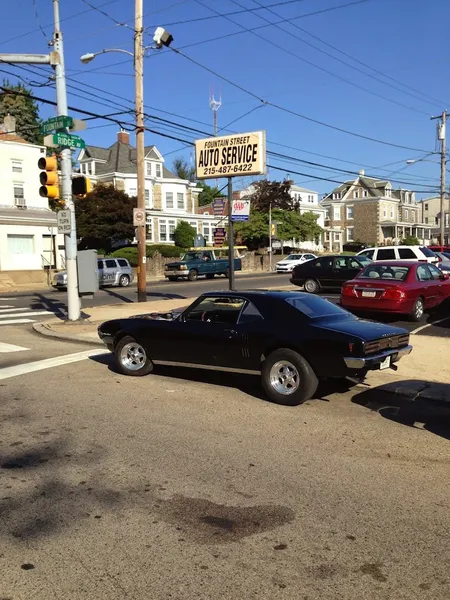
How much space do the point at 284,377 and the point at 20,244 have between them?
3443 centimetres

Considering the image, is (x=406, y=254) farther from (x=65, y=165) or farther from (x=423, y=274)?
(x=65, y=165)

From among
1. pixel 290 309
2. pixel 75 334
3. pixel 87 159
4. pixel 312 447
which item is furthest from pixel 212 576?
pixel 87 159

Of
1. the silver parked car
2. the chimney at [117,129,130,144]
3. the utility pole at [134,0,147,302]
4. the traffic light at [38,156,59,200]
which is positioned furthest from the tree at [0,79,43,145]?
the traffic light at [38,156,59,200]

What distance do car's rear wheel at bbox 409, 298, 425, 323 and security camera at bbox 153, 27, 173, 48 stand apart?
42.3ft

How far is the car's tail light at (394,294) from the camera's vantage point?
1281 centimetres

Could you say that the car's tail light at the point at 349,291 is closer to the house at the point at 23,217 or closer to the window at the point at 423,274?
the window at the point at 423,274

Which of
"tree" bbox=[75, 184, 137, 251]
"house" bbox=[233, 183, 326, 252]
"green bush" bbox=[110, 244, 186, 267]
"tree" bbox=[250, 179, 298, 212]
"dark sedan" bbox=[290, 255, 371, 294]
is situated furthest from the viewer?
"house" bbox=[233, 183, 326, 252]

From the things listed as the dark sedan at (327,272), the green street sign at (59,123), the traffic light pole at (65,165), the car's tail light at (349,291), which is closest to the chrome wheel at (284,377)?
the car's tail light at (349,291)

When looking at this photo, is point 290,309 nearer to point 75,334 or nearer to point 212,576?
point 212,576

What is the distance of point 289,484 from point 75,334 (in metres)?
9.31

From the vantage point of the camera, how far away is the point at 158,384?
8.05 meters

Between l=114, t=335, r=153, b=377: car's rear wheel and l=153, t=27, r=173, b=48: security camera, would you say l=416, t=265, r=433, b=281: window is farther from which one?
l=153, t=27, r=173, b=48: security camera

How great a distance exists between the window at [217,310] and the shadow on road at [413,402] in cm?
194

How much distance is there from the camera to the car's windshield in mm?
7246
